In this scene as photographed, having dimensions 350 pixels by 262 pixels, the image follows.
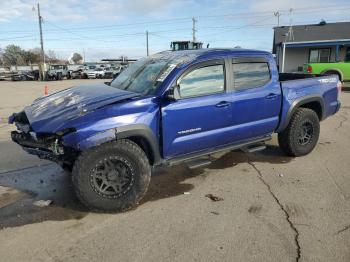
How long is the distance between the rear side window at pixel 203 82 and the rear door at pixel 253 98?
204 mm

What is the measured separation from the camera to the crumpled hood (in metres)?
4.11

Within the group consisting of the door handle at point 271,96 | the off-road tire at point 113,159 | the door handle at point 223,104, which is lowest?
the off-road tire at point 113,159

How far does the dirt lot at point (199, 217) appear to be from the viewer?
333 centimetres

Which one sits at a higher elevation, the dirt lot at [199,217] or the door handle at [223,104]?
the door handle at [223,104]

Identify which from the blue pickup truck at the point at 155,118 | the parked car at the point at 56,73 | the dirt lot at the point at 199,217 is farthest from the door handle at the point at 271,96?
the parked car at the point at 56,73

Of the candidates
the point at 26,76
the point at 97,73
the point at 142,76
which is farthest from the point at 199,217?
the point at 26,76

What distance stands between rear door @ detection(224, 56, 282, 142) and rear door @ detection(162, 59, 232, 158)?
6.9 inches

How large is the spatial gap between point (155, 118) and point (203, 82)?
891 mm

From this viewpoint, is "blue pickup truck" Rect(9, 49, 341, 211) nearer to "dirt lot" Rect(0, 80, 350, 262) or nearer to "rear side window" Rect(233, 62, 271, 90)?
"rear side window" Rect(233, 62, 271, 90)

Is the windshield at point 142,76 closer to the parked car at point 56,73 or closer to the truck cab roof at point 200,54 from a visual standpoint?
the truck cab roof at point 200,54

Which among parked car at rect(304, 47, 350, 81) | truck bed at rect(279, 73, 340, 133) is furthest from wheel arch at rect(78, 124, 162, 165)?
parked car at rect(304, 47, 350, 81)

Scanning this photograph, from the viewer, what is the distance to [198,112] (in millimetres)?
4582

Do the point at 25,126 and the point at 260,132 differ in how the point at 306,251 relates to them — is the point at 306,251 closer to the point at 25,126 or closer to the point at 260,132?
the point at 260,132

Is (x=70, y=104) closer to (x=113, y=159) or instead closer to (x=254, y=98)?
(x=113, y=159)
